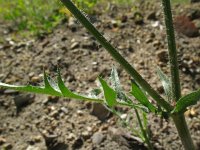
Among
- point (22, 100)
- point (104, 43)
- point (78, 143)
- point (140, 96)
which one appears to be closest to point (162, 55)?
point (78, 143)

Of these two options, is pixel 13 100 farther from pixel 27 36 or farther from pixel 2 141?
pixel 27 36

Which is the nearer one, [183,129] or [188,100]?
[188,100]

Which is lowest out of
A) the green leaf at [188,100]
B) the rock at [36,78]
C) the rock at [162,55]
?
the green leaf at [188,100]

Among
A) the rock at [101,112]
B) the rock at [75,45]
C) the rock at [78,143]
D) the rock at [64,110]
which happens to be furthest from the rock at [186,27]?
the rock at [78,143]

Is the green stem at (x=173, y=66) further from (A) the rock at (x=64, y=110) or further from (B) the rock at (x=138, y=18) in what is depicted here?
(B) the rock at (x=138, y=18)

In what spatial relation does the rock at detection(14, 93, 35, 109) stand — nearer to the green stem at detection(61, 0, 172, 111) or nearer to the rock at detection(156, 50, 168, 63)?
the rock at detection(156, 50, 168, 63)

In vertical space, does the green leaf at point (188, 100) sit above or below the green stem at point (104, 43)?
below

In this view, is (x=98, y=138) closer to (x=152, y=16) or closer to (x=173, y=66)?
(x=173, y=66)
